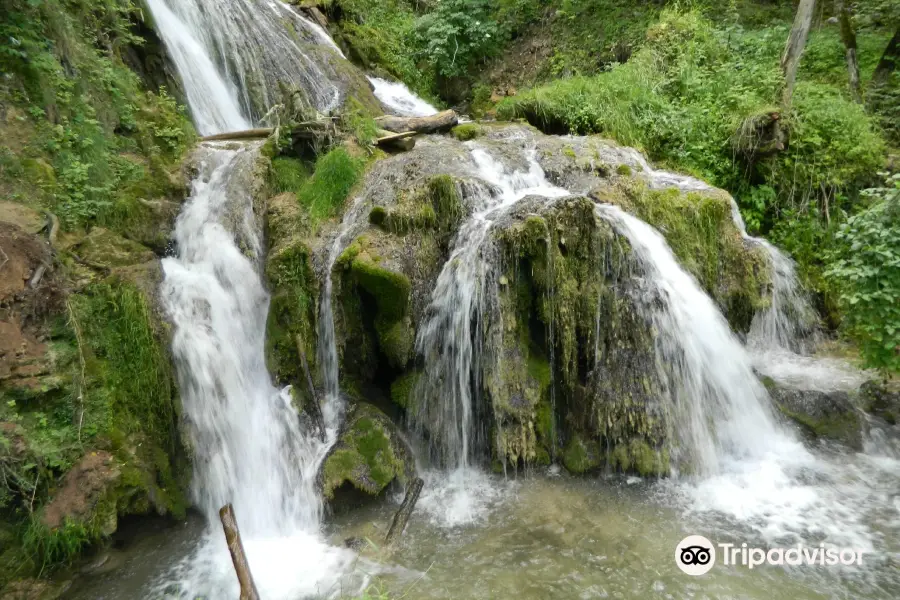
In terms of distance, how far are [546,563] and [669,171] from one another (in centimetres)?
603

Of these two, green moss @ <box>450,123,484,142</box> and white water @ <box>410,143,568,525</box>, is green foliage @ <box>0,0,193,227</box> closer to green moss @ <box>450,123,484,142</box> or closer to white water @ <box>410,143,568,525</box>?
white water @ <box>410,143,568,525</box>

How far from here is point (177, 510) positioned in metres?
4.70

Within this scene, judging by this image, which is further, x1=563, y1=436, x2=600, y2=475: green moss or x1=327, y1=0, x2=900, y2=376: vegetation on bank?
x1=327, y1=0, x2=900, y2=376: vegetation on bank

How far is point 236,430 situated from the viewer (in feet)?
16.7

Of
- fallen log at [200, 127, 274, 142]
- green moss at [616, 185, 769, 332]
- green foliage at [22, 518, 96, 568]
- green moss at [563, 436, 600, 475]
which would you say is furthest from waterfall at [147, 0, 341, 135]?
green moss at [563, 436, 600, 475]

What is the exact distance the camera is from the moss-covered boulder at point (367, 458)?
15.6 ft

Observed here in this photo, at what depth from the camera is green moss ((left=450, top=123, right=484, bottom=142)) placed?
8.16 metres

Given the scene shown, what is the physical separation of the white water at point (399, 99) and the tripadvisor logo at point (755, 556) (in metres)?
9.65

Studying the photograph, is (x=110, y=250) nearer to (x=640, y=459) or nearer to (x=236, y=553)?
(x=236, y=553)

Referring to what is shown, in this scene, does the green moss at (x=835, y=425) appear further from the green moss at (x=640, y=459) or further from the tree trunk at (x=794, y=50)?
the tree trunk at (x=794, y=50)

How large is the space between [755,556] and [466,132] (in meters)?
6.77

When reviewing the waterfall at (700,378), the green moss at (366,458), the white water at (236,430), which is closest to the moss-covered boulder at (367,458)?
the green moss at (366,458)

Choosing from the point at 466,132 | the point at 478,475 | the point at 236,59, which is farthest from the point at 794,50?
the point at 236,59

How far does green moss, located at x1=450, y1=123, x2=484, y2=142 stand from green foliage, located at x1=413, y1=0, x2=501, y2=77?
645 cm
